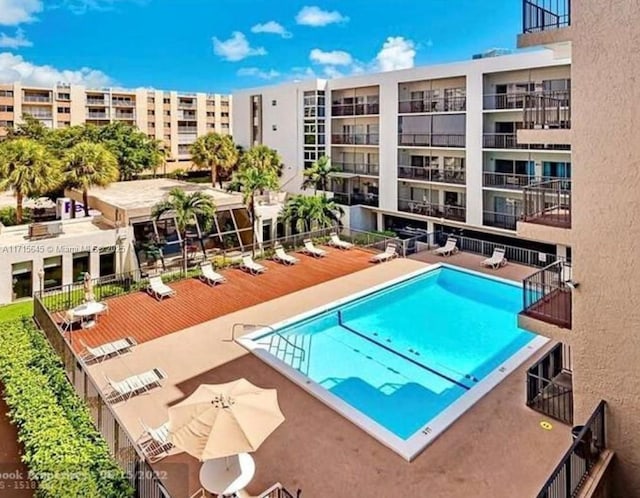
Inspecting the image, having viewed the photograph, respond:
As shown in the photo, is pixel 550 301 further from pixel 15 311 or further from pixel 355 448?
pixel 15 311

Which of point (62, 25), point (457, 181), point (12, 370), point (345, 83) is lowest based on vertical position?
point (12, 370)

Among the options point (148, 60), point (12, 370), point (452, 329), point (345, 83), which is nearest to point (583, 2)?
point (452, 329)

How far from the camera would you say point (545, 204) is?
9562 mm

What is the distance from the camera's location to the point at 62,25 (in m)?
65.0

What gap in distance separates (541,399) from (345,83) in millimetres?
29683

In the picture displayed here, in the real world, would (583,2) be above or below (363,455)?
above

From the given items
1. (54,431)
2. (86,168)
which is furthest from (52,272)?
(54,431)

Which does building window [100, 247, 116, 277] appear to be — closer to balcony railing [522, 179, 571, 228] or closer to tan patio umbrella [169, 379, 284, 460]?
tan patio umbrella [169, 379, 284, 460]

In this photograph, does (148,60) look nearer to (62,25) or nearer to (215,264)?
(62,25)

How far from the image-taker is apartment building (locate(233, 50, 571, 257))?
88.1ft

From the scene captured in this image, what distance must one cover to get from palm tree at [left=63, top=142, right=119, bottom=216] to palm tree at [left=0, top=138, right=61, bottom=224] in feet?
2.74

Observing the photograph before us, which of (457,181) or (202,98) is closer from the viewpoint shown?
(457,181)

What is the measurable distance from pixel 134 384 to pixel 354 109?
2814cm

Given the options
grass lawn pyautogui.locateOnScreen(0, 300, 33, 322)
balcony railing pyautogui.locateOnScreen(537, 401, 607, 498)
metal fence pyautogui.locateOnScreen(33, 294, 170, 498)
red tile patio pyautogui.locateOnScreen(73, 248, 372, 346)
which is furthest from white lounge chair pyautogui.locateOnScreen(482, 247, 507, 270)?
grass lawn pyautogui.locateOnScreen(0, 300, 33, 322)
